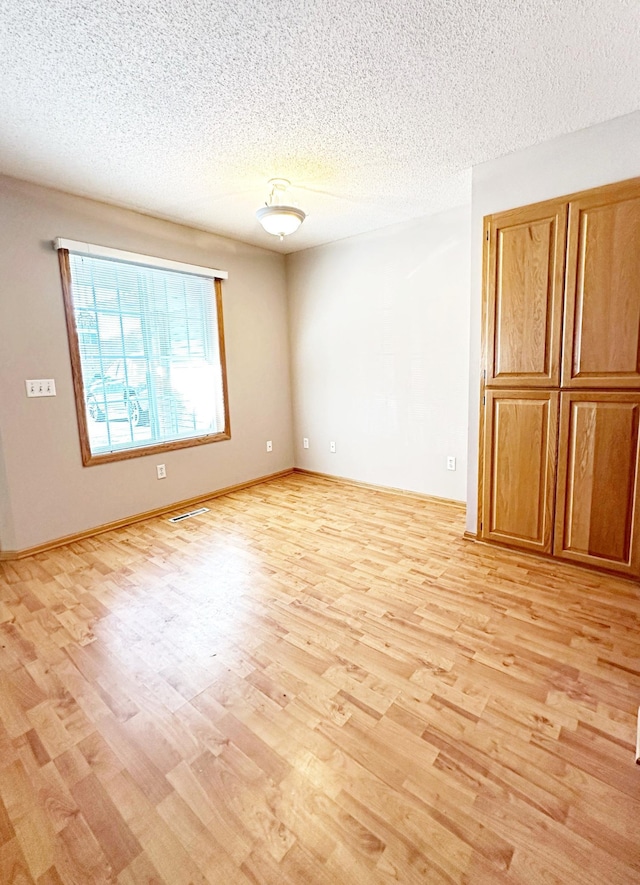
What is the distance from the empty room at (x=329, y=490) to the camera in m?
1.16

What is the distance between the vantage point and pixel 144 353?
341 cm

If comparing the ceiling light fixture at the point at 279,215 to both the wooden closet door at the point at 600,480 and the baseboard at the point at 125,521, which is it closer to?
the wooden closet door at the point at 600,480

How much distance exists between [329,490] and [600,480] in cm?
243

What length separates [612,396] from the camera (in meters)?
2.19

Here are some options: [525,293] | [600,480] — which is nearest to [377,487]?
[600,480]

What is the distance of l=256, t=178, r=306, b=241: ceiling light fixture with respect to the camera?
258cm

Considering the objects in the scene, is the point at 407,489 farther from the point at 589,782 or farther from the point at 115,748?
the point at 115,748

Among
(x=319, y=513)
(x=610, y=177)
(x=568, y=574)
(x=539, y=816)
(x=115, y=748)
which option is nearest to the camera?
(x=539, y=816)

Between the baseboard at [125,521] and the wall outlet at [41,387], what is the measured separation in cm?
107

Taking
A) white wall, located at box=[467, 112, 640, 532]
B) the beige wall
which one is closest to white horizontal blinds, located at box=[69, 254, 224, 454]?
the beige wall

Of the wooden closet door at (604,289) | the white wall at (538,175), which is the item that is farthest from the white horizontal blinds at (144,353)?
the wooden closet door at (604,289)

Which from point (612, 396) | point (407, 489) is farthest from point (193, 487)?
point (612, 396)

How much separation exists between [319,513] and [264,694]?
6.50 feet

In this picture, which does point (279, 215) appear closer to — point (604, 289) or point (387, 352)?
point (387, 352)
